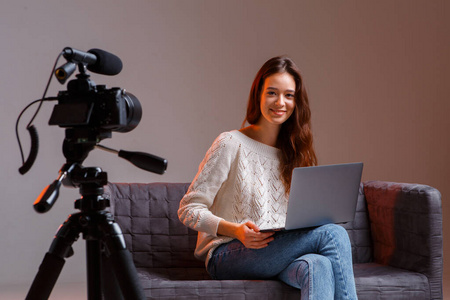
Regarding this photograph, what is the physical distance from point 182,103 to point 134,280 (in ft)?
7.30

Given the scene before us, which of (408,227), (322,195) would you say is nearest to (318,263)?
(322,195)

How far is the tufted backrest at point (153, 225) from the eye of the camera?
2189 mm

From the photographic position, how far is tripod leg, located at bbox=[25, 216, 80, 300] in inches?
42.7

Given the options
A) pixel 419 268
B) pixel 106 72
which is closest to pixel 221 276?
pixel 419 268

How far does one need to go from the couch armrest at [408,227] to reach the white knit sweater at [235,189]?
508mm

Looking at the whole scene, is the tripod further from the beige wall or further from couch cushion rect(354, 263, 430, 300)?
the beige wall

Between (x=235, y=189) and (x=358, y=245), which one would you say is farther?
(x=358, y=245)

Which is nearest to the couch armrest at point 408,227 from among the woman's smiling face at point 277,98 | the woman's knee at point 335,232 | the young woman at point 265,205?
the young woman at point 265,205

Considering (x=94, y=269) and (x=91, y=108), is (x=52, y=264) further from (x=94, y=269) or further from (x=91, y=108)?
(x=91, y=108)

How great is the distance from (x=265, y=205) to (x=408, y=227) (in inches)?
23.7

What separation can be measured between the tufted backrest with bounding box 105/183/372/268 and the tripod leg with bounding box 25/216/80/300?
1.07m

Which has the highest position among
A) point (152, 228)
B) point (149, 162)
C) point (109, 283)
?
point (149, 162)

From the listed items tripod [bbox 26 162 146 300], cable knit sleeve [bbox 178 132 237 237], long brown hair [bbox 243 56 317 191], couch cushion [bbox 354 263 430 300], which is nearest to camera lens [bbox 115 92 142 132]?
tripod [bbox 26 162 146 300]

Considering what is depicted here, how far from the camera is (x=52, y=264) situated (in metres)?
1.09
